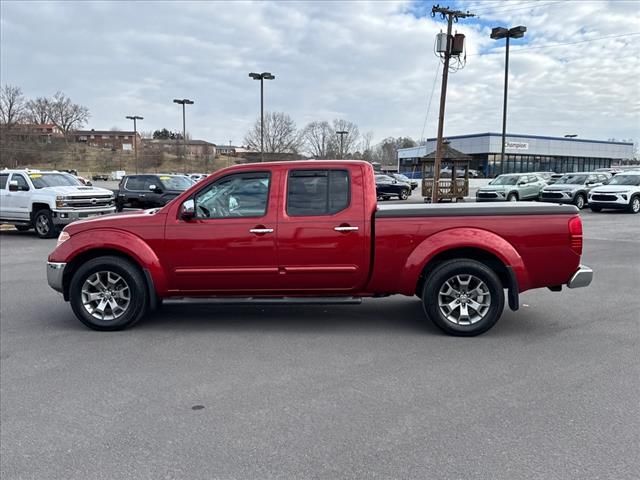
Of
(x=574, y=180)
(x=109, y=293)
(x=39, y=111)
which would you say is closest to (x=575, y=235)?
(x=109, y=293)

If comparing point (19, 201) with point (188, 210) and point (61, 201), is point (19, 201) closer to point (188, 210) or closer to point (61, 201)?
point (61, 201)

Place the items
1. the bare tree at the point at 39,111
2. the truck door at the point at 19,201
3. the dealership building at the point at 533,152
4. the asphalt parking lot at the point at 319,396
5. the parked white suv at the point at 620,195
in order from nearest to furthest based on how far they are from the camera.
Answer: the asphalt parking lot at the point at 319,396
the truck door at the point at 19,201
the parked white suv at the point at 620,195
the dealership building at the point at 533,152
the bare tree at the point at 39,111

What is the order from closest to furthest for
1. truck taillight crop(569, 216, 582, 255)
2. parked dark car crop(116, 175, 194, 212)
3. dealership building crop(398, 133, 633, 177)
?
truck taillight crop(569, 216, 582, 255)
parked dark car crop(116, 175, 194, 212)
dealership building crop(398, 133, 633, 177)

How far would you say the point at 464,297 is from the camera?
5.15 metres

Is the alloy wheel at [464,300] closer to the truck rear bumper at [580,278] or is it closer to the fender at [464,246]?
the fender at [464,246]

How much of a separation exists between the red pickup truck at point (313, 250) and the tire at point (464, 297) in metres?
0.01

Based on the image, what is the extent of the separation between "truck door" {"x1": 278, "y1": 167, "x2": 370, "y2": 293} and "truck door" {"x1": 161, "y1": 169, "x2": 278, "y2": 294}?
0.53ft

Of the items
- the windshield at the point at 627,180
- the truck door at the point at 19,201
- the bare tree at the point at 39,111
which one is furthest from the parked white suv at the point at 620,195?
the bare tree at the point at 39,111

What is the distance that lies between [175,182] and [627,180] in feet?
62.8

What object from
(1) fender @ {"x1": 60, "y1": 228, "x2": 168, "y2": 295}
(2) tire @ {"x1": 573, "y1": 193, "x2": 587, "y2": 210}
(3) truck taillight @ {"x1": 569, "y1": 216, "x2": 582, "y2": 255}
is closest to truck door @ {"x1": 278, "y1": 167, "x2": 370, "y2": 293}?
(1) fender @ {"x1": 60, "y1": 228, "x2": 168, "y2": 295}

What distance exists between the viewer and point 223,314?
20.0ft

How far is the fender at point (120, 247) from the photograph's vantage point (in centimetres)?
530

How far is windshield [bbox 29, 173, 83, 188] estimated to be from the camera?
14.5 metres

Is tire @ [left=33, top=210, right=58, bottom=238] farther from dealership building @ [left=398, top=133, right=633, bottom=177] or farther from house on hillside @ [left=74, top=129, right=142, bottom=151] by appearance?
house on hillside @ [left=74, top=129, right=142, bottom=151]
